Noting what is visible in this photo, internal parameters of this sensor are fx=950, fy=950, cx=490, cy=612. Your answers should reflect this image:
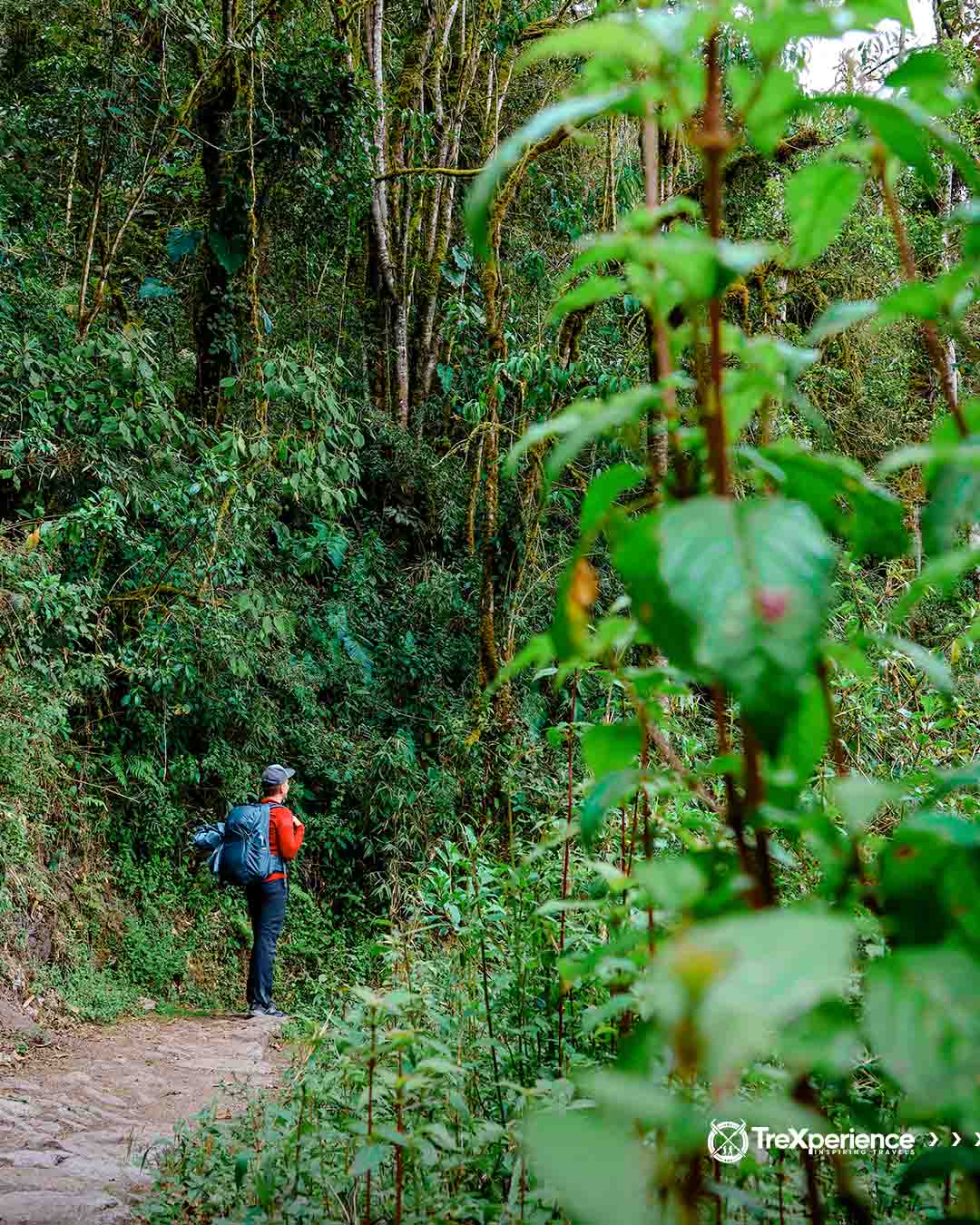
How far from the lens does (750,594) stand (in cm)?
64

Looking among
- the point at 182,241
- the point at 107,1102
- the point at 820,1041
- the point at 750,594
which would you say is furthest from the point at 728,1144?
the point at 182,241

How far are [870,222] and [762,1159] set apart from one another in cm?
972

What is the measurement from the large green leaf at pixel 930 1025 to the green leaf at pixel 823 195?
642 millimetres

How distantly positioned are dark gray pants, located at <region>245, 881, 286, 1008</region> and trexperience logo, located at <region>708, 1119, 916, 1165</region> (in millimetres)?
5408

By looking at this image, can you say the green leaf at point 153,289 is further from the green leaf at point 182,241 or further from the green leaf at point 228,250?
the green leaf at point 228,250

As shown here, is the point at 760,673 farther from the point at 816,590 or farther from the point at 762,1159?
the point at 762,1159

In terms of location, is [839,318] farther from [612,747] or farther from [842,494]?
[612,747]

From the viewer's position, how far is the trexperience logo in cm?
91

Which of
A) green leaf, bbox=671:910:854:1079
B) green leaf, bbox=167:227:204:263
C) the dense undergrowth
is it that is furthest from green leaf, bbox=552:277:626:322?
green leaf, bbox=167:227:204:263

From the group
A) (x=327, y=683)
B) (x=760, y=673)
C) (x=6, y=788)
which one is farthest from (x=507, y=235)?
(x=760, y=673)

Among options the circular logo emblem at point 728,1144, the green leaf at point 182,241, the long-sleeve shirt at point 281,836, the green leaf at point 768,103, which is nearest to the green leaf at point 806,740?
the green leaf at point 768,103

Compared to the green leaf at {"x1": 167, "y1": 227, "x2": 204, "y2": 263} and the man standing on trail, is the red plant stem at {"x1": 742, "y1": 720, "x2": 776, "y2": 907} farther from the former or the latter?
the green leaf at {"x1": 167, "y1": 227, "x2": 204, "y2": 263}

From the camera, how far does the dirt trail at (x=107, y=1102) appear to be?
2953mm

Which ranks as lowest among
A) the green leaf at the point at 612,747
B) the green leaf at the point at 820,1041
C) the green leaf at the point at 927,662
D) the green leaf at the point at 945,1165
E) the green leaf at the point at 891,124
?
the green leaf at the point at 945,1165
